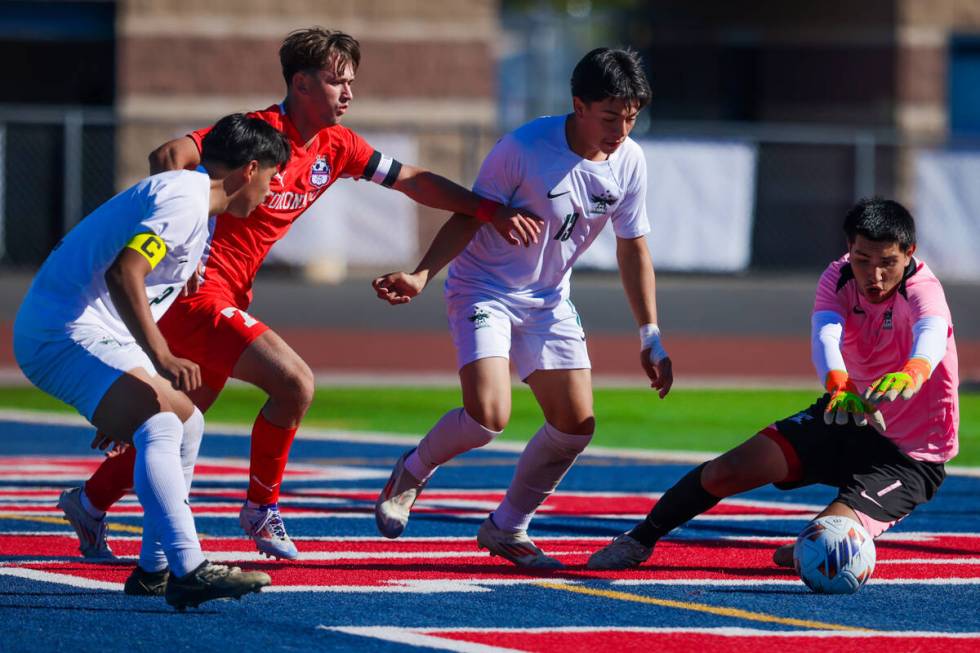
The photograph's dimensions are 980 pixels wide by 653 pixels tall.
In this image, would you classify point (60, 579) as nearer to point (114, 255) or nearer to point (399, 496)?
point (114, 255)

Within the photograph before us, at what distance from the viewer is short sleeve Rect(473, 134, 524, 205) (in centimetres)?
785

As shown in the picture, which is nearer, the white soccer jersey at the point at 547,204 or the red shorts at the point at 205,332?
the red shorts at the point at 205,332

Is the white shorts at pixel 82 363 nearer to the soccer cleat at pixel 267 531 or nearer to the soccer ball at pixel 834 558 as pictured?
the soccer cleat at pixel 267 531

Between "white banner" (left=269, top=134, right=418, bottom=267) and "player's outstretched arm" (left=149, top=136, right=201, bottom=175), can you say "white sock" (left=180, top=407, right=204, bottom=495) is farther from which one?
"white banner" (left=269, top=134, right=418, bottom=267)

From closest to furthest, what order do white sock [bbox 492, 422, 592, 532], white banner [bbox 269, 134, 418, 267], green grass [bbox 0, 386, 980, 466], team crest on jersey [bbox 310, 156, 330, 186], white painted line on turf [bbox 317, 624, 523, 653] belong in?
white painted line on turf [bbox 317, 624, 523, 653]
white sock [bbox 492, 422, 592, 532]
team crest on jersey [bbox 310, 156, 330, 186]
green grass [bbox 0, 386, 980, 466]
white banner [bbox 269, 134, 418, 267]

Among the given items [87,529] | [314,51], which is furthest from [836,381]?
[87,529]

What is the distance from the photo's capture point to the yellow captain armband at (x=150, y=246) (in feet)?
21.1

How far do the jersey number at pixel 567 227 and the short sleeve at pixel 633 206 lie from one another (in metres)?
0.22

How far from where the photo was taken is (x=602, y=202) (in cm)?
786

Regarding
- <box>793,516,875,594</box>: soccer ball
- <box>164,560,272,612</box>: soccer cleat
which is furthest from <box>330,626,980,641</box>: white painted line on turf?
<box>793,516,875,594</box>: soccer ball

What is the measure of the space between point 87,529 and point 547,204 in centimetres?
225

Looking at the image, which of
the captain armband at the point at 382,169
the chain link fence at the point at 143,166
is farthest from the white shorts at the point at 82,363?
the chain link fence at the point at 143,166

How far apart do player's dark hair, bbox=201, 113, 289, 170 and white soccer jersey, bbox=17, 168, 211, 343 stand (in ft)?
0.35

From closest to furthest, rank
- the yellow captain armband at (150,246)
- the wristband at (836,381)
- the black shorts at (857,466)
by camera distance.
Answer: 1. the yellow captain armband at (150,246)
2. the wristband at (836,381)
3. the black shorts at (857,466)
